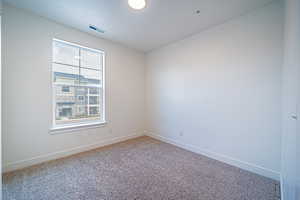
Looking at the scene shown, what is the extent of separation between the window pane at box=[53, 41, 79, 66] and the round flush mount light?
65.5 inches

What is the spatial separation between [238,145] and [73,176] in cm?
287

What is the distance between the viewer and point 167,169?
6.93 ft

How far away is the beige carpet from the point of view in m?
1.56

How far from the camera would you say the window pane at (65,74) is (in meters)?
2.49

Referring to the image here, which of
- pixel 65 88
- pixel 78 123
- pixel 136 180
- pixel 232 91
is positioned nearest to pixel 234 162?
pixel 232 91

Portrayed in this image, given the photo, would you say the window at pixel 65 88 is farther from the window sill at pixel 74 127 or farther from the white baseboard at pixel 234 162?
the white baseboard at pixel 234 162

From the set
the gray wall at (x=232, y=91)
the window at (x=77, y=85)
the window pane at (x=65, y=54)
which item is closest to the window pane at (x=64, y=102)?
the window at (x=77, y=85)

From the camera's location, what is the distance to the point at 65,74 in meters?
2.62

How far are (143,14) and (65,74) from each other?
2.04 m

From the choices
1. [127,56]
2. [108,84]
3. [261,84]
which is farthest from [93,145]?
[261,84]

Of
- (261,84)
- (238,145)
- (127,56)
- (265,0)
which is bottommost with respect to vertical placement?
(238,145)

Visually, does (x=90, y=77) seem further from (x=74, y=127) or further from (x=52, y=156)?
(x=52, y=156)

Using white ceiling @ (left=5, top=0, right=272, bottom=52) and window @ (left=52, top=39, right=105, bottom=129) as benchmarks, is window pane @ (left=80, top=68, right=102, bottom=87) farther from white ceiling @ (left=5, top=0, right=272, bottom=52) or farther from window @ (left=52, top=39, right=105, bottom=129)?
white ceiling @ (left=5, top=0, right=272, bottom=52)

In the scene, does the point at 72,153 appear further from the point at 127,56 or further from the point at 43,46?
the point at 127,56
